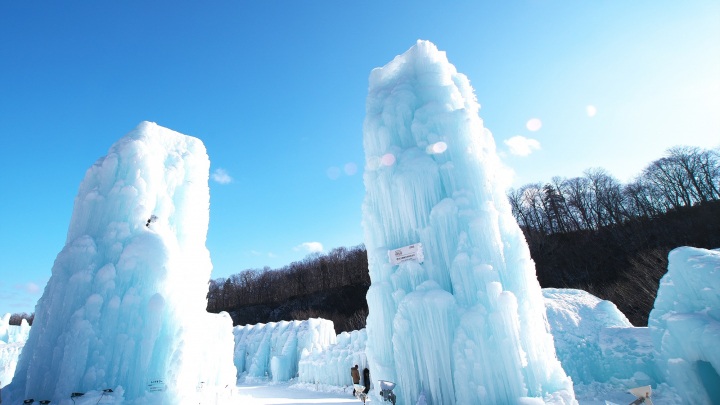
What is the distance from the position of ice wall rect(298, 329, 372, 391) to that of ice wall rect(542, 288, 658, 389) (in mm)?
10791

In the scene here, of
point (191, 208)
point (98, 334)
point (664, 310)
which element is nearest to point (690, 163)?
point (664, 310)

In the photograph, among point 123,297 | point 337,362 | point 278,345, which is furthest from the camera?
point 278,345

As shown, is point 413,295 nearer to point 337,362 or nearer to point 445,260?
point 445,260

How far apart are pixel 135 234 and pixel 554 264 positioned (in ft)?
120

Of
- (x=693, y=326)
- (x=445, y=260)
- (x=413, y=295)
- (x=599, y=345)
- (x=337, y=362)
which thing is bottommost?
(x=337, y=362)

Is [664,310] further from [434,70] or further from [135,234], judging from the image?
[135,234]

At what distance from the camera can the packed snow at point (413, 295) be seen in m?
5.99

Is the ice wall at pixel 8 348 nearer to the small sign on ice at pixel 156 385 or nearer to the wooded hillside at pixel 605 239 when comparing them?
the small sign on ice at pixel 156 385

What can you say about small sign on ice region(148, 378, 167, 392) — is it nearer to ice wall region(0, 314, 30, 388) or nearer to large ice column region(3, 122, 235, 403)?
large ice column region(3, 122, 235, 403)

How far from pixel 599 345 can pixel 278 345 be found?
25913 mm

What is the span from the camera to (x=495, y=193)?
7.30 metres

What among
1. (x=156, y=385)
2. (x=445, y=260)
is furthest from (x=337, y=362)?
(x=445, y=260)

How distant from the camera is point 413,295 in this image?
21.0ft

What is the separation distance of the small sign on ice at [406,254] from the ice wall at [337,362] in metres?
13.9
